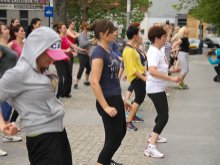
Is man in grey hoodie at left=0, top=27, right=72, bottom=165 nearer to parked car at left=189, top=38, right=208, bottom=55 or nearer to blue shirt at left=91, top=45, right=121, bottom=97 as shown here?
blue shirt at left=91, top=45, right=121, bottom=97

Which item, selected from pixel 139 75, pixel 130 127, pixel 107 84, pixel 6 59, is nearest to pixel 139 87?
pixel 139 75

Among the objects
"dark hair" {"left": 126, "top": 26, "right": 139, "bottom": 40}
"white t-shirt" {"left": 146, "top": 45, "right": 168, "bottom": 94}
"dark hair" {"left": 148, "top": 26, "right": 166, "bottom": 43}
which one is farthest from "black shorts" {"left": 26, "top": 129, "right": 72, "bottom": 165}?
"dark hair" {"left": 126, "top": 26, "right": 139, "bottom": 40}

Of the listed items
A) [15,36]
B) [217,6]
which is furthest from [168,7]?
[15,36]

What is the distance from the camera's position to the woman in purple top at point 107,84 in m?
4.82

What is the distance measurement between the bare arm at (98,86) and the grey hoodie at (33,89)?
105 centimetres

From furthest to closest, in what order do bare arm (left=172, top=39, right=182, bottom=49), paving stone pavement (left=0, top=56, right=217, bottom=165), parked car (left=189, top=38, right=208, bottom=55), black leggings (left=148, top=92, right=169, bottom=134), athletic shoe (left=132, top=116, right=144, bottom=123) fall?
parked car (left=189, top=38, right=208, bottom=55) < bare arm (left=172, top=39, right=182, bottom=49) < athletic shoe (left=132, top=116, right=144, bottom=123) < black leggings (left=148, top=92, right=169, bottom=134) < paving stone pavement (left=0, top=56, right=217, bottom=165)

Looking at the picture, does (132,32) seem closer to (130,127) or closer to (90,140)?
(130,127)

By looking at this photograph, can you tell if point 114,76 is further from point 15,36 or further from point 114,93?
point 15,36

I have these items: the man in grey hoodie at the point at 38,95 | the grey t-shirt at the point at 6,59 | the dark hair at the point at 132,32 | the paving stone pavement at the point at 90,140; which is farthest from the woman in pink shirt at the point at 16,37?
the man in grey hoodie at the point at 38,95

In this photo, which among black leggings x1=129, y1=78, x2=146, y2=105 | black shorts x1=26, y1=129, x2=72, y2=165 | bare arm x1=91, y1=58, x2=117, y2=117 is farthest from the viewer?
black leggings x1=129, y1=78, x2=146, y2=105

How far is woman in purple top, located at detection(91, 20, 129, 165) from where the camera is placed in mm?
4816

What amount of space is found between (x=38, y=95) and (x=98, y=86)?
126 centimetres

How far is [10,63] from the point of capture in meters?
6.75

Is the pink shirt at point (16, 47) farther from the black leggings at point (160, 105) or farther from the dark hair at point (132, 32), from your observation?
the black leggings at point (160, 105)
